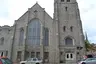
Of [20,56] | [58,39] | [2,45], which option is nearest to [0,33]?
[2,45]

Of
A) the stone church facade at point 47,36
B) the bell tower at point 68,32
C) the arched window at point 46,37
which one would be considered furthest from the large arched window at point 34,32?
the bell tower at point 68,32

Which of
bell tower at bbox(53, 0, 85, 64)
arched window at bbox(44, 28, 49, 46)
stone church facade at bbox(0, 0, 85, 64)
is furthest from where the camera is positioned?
arched window at bbox(44, 28, 49, 46)

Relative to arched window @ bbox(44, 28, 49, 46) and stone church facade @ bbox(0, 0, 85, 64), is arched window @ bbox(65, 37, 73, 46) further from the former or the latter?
arched window @ bbox(44, 28, 49, 46)

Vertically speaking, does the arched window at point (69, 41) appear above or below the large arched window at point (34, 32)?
below

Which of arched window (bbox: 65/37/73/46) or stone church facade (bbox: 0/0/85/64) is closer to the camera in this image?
stone church facade (bbox: 0/0/85/64)

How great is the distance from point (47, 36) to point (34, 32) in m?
3.83

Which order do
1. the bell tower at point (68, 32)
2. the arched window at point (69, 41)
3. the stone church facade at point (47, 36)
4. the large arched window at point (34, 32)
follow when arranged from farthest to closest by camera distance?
1. the large arched window at point (34, 32)
2. the arched window at point (69, 41)
3. the stone church facade at point (47, 36)
4. the bell tower at point (68, 32)

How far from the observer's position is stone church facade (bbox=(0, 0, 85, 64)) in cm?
3438

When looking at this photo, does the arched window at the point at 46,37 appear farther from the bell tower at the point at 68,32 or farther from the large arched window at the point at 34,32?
Answer: the bell tower at the point at 68,32

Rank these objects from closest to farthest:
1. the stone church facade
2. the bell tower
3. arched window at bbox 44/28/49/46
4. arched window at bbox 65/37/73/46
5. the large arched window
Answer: the bell tower < the stone church facade < arched window at bbox 65/37/73/46 < arched window at bbox 44/28/49/46 < the large arched window

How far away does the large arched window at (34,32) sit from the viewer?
120ft

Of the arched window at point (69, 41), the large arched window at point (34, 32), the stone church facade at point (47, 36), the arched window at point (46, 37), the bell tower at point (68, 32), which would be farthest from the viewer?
the large arched window at point (34, 32)

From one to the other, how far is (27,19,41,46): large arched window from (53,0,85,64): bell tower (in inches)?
178

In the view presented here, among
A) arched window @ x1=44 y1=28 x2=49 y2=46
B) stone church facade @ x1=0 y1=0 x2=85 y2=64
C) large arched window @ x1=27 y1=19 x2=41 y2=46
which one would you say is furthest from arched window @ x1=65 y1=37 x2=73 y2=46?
large arched window @ x1=27 y1=19 x2=41 y2=46
